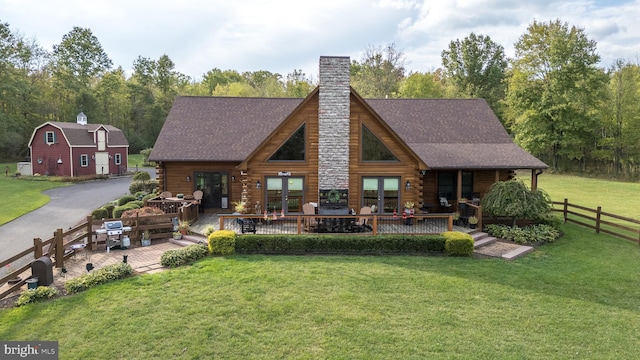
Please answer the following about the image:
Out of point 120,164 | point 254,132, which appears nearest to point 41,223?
point 254,132

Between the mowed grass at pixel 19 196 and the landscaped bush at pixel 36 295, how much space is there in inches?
460

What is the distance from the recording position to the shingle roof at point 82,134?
3625 centimetres

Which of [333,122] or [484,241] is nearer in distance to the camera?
[484,241]

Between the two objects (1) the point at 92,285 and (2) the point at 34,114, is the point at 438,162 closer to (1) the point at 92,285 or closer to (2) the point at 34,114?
(1) the point at 92,285

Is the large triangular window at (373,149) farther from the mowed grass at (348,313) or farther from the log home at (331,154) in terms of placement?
the mowed grass at (348,313)

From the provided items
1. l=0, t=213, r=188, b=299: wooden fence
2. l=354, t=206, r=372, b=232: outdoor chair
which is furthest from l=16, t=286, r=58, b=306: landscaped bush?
l=354, t=206, r=372, b=232: outdoor chair

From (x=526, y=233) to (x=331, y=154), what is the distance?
8289mm

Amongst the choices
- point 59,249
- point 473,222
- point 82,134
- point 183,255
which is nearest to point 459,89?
point 473,222

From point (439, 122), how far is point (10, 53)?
5055 centimetres

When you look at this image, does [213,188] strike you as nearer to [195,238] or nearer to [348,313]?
[195,238]

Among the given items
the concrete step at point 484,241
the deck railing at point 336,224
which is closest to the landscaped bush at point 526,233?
the concrete step at point 484,241

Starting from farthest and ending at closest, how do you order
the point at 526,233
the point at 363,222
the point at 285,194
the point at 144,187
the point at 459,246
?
the point at 144,187 → the point at 285,194 → the point at 526,233 → the point at 363,222 → the point at 459,246

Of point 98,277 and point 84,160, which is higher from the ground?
point 84,160

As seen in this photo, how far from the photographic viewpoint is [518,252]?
1344 cm
